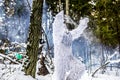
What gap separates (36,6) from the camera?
5.85 meters

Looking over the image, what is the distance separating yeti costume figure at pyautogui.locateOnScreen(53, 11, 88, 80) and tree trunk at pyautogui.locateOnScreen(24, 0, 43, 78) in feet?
14.3

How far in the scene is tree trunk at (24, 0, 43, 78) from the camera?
5.70 meters

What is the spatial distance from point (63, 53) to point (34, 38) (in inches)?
175

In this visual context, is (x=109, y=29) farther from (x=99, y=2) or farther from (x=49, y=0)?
(x=49, y=0)

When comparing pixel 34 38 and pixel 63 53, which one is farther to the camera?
pixel 34 38

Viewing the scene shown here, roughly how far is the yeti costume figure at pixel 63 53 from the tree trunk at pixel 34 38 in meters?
4.37

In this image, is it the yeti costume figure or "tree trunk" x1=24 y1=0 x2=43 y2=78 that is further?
"tree trunk" x1=24 y1=0 x2=43 y2=78

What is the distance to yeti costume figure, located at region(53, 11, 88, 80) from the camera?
1318 millimetres

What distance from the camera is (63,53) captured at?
133cm

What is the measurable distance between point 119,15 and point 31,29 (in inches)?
255

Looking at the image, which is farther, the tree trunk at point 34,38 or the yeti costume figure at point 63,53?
the tree trunk at point 34,38

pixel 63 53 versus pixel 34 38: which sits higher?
pixel 63 53

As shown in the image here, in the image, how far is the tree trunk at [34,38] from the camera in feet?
18.7

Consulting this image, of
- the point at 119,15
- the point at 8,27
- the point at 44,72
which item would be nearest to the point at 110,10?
the point at 119,15
